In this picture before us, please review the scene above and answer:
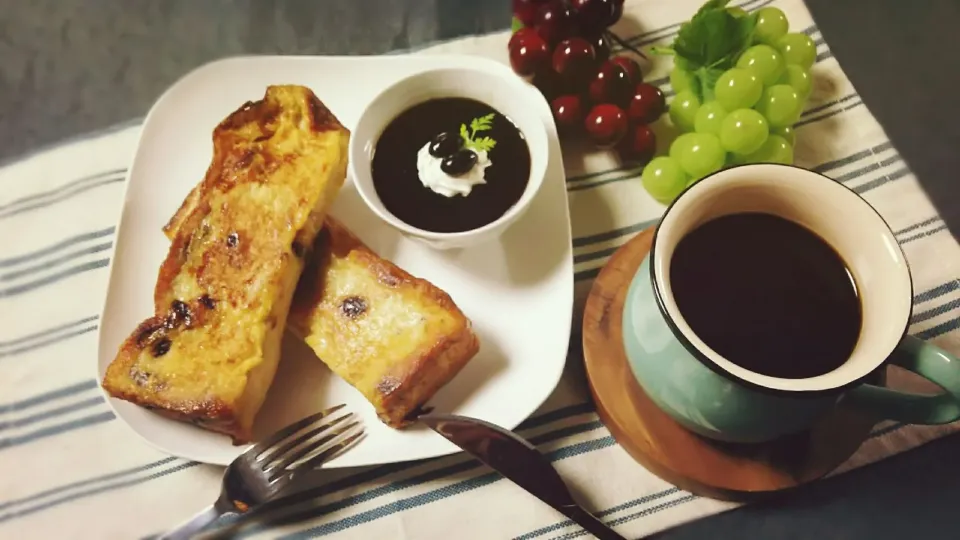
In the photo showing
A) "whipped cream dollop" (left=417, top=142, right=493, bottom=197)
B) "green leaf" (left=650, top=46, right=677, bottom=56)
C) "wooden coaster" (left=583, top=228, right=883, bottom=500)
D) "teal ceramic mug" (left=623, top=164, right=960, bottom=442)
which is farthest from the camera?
"green leaf" (left=650, top=46, right=677, bottom=56)

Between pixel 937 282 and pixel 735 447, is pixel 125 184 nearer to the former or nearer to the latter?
pixel 735 447

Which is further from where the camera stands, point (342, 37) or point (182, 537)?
point (342, 37)

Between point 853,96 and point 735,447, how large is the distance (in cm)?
68

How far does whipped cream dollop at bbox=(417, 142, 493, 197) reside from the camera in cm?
109

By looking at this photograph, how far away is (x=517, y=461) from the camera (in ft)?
3.14

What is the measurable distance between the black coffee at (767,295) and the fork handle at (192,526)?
0.65 m

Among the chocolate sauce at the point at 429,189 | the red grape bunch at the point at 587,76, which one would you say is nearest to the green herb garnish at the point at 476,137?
the chocolate sauce at the point at 429,189

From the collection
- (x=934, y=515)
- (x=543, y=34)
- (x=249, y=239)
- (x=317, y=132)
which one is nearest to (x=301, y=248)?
(x=249, y=239)

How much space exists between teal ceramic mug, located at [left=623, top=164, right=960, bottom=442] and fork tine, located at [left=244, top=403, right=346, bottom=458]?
1.39 feet

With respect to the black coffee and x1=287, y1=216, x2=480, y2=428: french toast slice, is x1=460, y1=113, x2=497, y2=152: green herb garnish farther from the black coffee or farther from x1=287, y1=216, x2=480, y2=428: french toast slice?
the black coffee

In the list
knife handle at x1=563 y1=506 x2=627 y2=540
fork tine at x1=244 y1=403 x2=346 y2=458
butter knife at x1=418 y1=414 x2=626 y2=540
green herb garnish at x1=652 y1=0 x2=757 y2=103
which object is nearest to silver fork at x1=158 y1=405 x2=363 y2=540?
fork tine at x1=244 y1=403 x2=346 y2=458

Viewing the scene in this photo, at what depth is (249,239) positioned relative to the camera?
3.41 feet

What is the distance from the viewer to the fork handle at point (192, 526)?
0.98 meters

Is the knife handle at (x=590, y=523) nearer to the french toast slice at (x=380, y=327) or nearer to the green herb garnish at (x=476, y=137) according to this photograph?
the french toast slice at (x=380, y=327)
